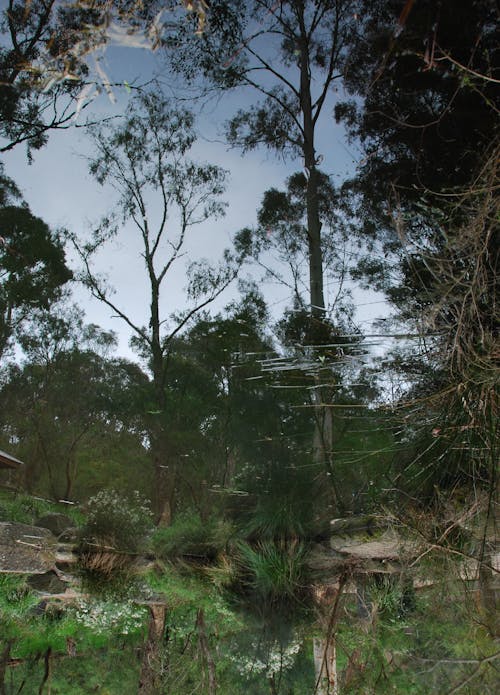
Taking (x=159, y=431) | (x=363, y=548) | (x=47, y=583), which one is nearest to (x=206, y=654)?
(x=47, y=583)

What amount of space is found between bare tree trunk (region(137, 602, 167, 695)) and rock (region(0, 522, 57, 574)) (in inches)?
34.1

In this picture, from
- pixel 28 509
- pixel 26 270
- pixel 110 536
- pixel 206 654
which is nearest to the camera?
pixel 110 536

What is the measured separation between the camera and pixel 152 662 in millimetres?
3453

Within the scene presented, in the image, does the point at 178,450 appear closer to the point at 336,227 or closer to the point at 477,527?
the point at 336,227

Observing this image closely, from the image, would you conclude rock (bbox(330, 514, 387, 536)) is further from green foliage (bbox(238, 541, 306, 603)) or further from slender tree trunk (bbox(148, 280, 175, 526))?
slender tree trunk (bbox(148, 280, 175, 526))

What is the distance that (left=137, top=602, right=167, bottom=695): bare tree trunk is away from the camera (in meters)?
3.37

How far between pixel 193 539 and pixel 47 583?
0.78 metres

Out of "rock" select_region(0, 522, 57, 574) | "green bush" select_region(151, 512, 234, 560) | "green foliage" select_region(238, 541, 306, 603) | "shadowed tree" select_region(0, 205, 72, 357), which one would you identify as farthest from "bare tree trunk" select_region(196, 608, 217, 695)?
"shadowed tree" select_region(0, 205, 72, 357)

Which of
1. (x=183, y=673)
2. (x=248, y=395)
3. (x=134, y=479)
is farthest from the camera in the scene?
(x=134, y=479)

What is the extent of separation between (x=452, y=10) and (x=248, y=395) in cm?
283

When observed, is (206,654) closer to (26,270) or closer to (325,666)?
(325,666)

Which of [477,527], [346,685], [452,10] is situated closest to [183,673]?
[346,685]

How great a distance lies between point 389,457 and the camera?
6.86 feet

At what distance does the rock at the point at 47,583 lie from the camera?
281cm
